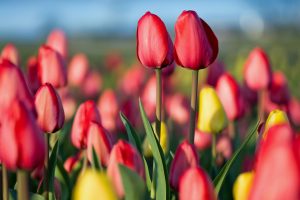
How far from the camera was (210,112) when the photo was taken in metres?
1.87

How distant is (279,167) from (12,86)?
0.63 metres

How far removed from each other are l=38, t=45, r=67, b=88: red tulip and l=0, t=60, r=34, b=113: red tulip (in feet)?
2.14

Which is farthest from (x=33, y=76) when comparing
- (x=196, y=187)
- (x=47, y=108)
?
(x=196, y=187)

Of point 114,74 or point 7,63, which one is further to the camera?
point 114,74

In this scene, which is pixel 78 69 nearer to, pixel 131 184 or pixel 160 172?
pixel 160 172

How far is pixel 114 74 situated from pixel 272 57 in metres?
1.93

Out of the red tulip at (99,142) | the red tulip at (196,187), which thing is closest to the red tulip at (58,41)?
the red tulip at (99,142)

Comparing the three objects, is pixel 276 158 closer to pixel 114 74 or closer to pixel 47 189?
pixel 47 189

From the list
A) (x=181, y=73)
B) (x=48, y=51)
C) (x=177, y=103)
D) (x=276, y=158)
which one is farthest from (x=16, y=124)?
(x=181, y=73)

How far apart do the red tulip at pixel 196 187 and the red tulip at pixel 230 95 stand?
1116 millimetres

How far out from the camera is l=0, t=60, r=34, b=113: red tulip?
1.26 metres

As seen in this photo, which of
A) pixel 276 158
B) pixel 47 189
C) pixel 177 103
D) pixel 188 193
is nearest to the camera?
pixel 276 158

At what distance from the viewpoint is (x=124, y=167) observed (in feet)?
3.61

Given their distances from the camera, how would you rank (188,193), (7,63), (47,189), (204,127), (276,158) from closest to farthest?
(276,158) < (188,193) < (7,63) < (47,189) < (204,127)
